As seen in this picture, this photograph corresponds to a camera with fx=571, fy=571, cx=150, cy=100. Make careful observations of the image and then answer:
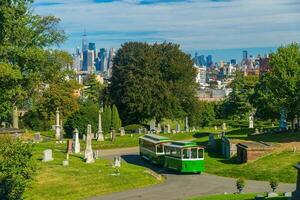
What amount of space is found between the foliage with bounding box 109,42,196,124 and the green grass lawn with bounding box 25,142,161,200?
123 ft

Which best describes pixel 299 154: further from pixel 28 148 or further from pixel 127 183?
pixel 28 148

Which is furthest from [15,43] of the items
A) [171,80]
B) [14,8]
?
[171,80]

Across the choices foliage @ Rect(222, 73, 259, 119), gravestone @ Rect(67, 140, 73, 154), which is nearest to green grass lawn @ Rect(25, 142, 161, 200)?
gravestone @ Rect(67, 140, 73, 154)

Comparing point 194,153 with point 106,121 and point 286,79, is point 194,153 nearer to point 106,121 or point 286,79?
point 286,79

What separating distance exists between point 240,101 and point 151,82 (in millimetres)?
20113

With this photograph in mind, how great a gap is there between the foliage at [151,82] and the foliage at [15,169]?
47.7m

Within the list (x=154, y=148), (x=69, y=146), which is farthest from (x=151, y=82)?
(x=154, y=148)

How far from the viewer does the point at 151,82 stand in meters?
79.1

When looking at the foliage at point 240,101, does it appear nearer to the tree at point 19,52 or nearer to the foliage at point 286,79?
the foliage at point 286,79

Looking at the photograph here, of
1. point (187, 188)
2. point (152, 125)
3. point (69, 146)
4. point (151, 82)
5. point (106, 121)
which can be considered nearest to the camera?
point (187, 188)

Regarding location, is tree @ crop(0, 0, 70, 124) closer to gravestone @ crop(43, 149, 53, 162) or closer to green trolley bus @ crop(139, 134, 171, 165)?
gravestone @ crop(43, 149, 53, 162)

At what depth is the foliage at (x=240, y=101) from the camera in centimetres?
9250

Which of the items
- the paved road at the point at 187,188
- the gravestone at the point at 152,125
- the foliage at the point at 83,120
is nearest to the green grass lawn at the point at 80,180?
the paved road at the point at 187,188

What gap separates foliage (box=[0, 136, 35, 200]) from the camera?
29.3 metres
